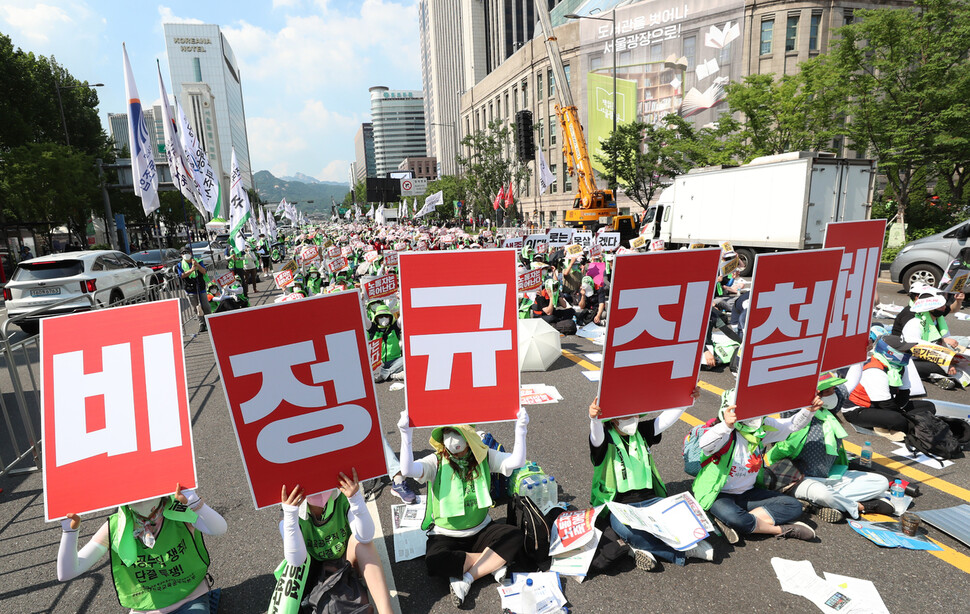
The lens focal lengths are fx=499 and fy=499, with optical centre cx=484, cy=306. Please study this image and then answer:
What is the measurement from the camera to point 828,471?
407 cm

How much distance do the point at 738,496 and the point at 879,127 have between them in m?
19.1

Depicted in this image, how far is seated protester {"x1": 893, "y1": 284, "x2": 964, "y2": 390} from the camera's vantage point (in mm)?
6348

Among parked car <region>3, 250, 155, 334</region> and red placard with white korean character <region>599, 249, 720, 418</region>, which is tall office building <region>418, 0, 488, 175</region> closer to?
parked car <region>3, 250, 155, 334</region>

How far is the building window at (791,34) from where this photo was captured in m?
35.7

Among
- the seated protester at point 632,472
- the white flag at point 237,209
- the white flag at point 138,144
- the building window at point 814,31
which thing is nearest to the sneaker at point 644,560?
the seated protester at point 632,472

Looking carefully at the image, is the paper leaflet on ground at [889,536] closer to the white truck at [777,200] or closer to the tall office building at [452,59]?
the white truck at [777,200]

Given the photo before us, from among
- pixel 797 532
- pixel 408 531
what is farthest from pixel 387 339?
pixel 797 532

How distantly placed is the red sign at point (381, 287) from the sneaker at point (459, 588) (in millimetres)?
5504

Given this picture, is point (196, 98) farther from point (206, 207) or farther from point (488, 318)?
point (488, 318)

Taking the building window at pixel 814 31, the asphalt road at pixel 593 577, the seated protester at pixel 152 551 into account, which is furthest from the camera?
the building window at pixel 814 31

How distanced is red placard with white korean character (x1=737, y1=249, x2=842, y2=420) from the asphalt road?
2.68 ft

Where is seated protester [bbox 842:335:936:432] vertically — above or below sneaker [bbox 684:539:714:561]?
above

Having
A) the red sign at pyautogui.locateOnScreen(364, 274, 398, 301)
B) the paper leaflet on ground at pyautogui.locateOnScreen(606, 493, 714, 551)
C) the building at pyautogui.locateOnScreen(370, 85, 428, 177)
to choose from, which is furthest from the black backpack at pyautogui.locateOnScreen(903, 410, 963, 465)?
the building at pyautogui.locateOnScreen(370, 85, 428, 177)

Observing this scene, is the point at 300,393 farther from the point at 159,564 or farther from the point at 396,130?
the point at 396,130
